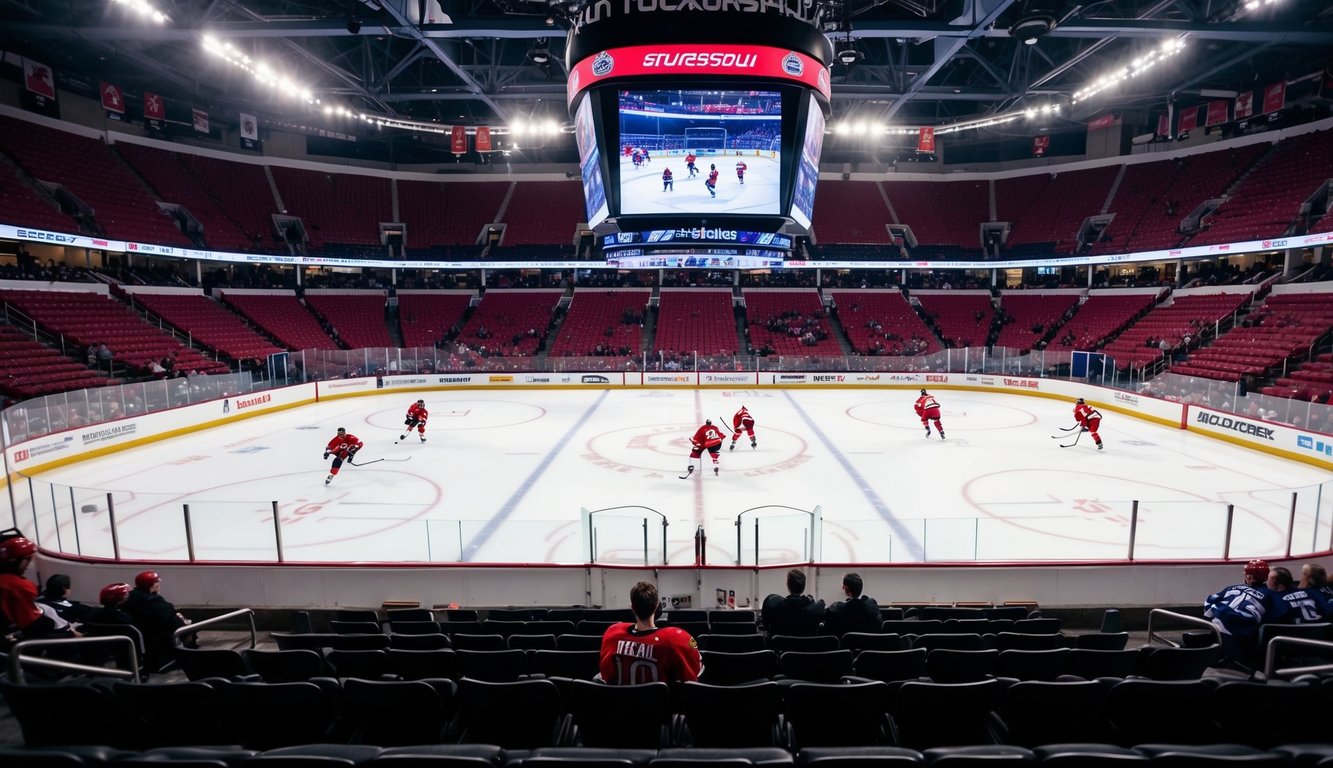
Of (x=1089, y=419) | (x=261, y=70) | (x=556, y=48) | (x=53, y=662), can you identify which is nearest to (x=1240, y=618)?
(x=53, y=662)

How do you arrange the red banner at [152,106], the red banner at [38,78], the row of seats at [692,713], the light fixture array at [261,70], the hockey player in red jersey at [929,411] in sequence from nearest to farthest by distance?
the row of seats at [692,713] < the hockey player in red jersey at [929,411] < the light fixture array at [261,70] < the red banner at [38,78] < the red banner at [152,106]

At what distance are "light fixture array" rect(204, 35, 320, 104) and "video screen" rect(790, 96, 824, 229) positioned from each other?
1656cm

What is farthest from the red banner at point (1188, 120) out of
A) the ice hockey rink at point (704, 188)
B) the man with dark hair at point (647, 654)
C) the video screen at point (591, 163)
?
the man with dark hair at point (647, 654)

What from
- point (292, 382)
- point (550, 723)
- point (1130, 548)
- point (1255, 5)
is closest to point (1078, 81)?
point (1255, 5)

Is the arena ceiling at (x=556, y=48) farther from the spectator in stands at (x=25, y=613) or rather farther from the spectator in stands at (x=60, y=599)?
the spectator in stands at (x=25, y=613)

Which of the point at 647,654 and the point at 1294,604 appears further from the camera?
the point at 1294,604

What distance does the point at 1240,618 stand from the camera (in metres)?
5.02

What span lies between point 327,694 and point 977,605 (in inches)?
280

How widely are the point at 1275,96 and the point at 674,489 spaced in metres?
31.2

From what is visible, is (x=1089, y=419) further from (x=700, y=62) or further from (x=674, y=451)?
(x=700, y=62)

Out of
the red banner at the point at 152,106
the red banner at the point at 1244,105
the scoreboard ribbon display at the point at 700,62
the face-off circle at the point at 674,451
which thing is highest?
the red banner at the point at 152,106

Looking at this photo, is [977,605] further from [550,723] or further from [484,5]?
[484,5]

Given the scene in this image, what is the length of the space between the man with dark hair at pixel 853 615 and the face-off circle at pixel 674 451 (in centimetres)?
870

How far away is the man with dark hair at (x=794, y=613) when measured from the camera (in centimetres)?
542
